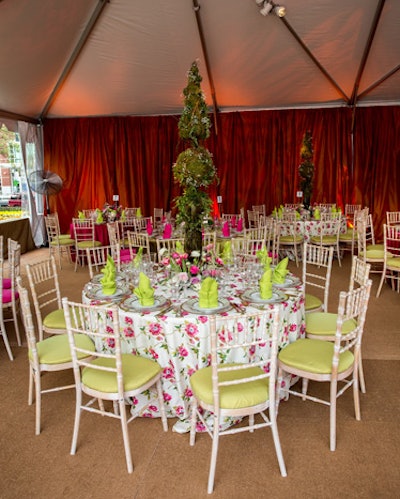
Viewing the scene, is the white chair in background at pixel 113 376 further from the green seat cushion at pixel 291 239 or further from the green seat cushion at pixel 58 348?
the green seat cushion at pixel 291 239

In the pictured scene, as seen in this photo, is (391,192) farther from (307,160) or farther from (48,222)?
(48,222)

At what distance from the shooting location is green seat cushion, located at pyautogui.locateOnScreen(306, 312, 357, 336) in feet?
11.5

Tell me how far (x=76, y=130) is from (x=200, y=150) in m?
8.72

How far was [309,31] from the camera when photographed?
24.6ft

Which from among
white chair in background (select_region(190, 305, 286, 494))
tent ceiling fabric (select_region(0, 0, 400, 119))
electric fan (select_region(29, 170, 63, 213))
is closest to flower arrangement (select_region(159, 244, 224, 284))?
white chair in background (select_region(190, 305, 286, 494))

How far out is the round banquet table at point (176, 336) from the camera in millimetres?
3012

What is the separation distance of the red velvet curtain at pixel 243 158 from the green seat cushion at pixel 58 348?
27.9 ft

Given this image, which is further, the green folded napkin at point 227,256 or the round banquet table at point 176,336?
the green folded napkin at point 227,256

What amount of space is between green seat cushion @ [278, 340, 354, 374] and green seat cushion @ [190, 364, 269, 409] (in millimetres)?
294

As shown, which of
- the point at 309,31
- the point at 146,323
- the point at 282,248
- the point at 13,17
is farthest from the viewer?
the point at 282,248

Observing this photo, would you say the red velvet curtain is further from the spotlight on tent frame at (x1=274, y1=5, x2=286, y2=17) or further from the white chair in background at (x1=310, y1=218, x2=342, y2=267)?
the spotlight on tent frame at (x1=274, y1=5, x2=286, y2=17)

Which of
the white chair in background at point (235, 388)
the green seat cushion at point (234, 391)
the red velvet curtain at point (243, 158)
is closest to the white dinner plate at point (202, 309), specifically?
the white chair in background at point (235, 388)

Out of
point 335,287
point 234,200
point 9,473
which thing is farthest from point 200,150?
point 234,200

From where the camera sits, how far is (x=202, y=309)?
3086 millimetres
